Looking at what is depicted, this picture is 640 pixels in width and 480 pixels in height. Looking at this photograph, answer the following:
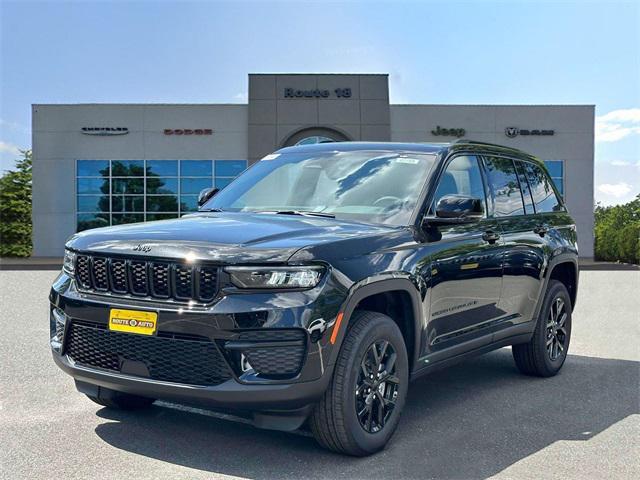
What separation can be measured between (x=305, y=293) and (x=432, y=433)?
1.66 metres

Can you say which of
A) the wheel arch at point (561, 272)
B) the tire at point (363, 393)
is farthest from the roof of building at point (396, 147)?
the tire at point (363, 393)

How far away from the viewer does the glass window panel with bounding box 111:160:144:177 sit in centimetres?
3428

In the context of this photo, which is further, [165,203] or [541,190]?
[165,203]

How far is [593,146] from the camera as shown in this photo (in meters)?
34.7

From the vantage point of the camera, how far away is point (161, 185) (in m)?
34.3

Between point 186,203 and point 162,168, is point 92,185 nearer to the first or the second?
point 162,168

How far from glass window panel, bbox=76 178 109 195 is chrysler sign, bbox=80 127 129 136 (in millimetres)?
2164

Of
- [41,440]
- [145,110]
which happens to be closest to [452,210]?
[41,440]

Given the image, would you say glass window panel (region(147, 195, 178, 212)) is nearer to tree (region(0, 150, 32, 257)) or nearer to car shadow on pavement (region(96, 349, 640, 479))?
tree (region(0, 150, 32, 257))

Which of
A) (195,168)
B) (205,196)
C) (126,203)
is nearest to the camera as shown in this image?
(205,196)

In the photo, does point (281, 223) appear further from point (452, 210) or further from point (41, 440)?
point (41, 440)

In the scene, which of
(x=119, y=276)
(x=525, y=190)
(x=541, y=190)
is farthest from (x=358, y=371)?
(x=541, y=190)

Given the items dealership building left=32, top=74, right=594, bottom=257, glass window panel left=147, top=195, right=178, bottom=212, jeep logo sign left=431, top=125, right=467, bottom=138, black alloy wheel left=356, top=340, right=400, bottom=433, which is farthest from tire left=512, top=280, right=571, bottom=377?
glass window panel left=147, top=195, right=178, bottom=212

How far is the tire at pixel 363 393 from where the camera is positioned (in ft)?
13.4
